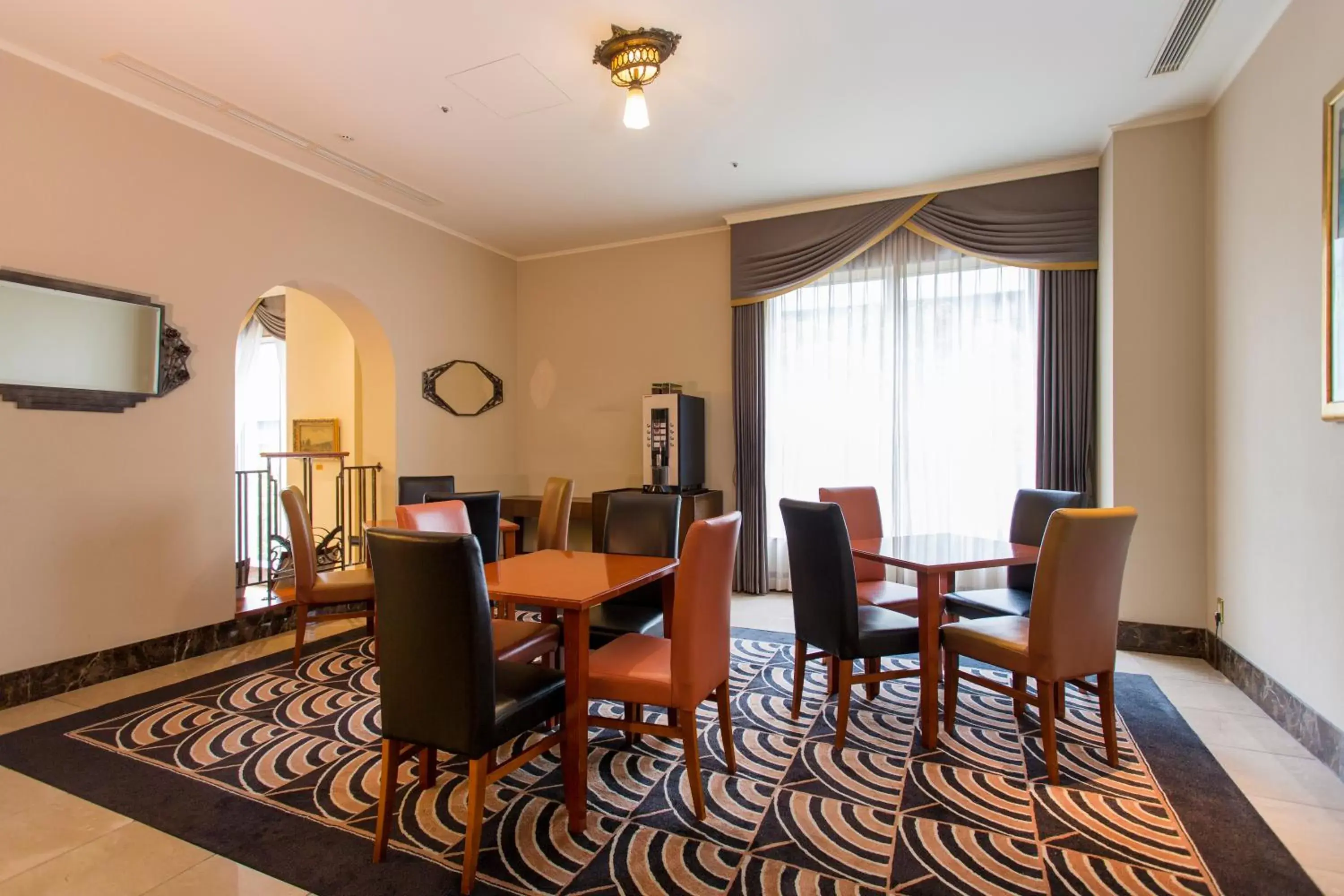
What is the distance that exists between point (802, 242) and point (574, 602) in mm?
3981

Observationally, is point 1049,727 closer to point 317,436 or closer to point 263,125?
point 263,125

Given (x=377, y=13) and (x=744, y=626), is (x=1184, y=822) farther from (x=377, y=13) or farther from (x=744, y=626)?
(x=377, y=13)

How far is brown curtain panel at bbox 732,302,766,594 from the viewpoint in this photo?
535cm

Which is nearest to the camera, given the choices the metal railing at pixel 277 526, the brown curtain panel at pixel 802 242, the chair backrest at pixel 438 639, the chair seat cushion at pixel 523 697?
the chair backrest at pixel 438 639

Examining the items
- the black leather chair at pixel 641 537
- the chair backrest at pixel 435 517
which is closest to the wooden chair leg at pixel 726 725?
the black leather chair at pixel 641 537

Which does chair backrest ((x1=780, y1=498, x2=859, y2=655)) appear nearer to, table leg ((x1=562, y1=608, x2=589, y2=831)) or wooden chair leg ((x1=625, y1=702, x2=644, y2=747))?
wooden chair leg ((x1=625, y1=702, x2=644, y2=747))

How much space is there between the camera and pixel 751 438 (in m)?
5.40

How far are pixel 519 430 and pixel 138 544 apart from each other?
3.35m

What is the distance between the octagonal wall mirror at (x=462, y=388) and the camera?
552 centimetres

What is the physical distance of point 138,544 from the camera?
3.56 meters

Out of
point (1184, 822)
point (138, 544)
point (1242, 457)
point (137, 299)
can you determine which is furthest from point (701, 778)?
point (137, 299)

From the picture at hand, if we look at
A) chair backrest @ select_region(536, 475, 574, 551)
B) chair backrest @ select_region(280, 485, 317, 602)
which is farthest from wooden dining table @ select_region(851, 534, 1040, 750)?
chair backrest @ select_region(280, 485, 317, 602)

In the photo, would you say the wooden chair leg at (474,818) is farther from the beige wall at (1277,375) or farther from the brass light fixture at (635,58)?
the beige wall at (1277,375)

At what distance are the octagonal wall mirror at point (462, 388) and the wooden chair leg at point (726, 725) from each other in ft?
13.0
